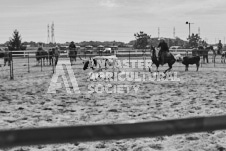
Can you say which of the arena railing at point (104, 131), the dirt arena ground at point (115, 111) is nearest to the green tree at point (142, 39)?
the dirt arena ground at point (115, 111)

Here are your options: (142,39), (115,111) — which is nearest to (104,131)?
(115,111)

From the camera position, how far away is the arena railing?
82 centimetres

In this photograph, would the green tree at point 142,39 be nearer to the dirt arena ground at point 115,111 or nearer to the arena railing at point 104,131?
the dirt arena ground at point 115,111

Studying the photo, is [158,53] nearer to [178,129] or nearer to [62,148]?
[62,148]

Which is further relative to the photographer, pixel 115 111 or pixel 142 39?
pixel 142 39

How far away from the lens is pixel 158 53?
14141mm

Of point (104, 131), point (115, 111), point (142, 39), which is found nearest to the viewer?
point (104, 131)

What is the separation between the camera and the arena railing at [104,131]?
82cm

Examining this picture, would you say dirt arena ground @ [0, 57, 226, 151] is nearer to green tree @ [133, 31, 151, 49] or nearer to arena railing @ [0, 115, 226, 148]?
arena railing @ [0, 115, 226, 148]

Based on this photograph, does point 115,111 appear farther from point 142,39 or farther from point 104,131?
point 142,39

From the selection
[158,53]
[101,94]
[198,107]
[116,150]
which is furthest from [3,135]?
[158,53]

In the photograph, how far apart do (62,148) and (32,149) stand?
345mm

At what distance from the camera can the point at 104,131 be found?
2.91 feet

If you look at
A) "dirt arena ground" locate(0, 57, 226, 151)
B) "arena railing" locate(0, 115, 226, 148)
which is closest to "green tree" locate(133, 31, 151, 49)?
"dirt arena ground" locate(0, 57, 226, 151)
